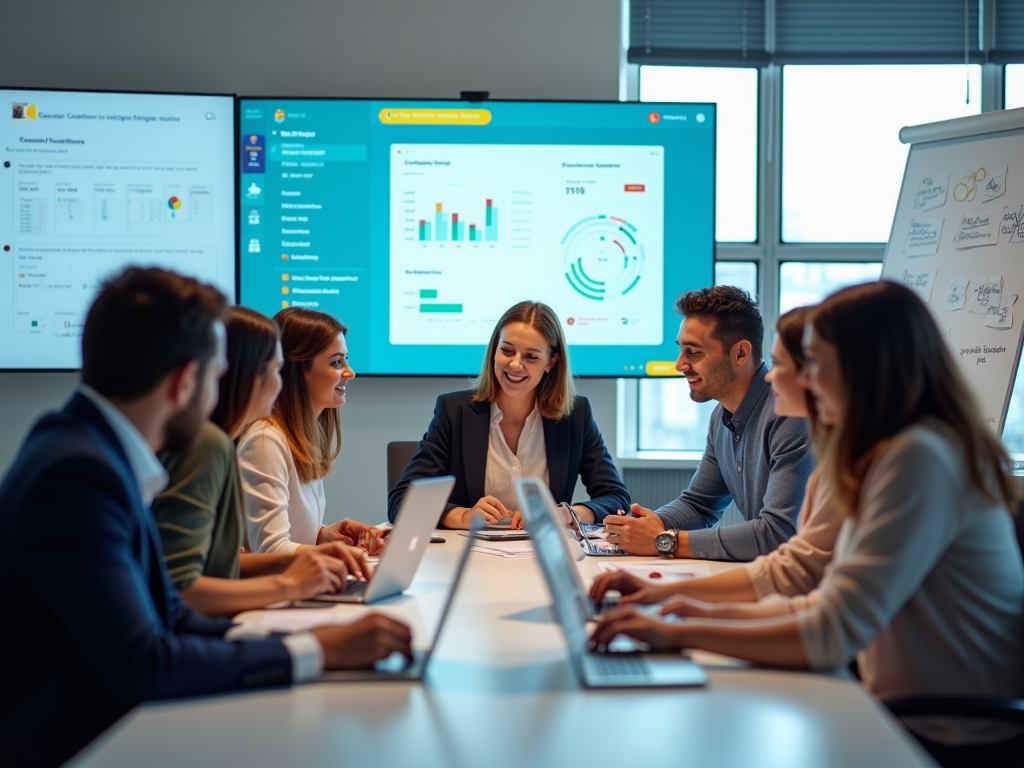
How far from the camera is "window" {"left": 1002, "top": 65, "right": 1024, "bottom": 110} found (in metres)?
4.83

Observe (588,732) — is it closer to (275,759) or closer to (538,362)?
(275,759)

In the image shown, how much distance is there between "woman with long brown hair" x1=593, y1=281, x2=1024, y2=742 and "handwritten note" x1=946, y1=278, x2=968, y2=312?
7.99 feet

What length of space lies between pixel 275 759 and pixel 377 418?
358 cm

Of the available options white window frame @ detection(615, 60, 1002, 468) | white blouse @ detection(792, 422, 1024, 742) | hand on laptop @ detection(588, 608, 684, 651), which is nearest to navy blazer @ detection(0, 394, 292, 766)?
hand on laptop @ detection(588, 608, 684, 651)

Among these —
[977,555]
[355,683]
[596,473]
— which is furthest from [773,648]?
[596,473]

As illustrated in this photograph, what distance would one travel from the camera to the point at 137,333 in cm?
133

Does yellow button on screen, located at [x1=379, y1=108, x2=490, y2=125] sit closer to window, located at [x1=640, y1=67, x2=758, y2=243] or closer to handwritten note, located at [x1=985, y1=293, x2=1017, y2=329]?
window, located at [x1=640, y1=67, x2=758, y2=243]

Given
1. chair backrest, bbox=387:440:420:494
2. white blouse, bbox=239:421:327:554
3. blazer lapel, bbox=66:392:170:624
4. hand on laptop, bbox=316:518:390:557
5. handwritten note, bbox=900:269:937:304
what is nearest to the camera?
blazer lapel, bbox=66:392:170:624

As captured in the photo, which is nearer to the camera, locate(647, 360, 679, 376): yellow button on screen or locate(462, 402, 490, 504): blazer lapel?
locate(462, 402, 490, 504): blazer lapel

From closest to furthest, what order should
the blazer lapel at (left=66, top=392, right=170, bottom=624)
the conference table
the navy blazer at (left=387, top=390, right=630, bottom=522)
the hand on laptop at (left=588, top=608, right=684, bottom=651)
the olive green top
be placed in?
1. the conference table
2. the blazer lapel at (left=66, top=392, right=170, bottom=624)
3. the hand on laptop at (left=588, top=608, right=684, bottom=651)
4. the olive green top
5. the navy blazer at (left=387, top=390, right=630, bottom=522)

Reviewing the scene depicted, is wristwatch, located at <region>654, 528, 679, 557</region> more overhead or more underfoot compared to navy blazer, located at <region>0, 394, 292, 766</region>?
more underfoot

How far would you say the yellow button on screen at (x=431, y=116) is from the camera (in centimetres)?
443

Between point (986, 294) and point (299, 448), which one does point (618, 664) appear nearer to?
point (299, 448)

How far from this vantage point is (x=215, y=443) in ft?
5.76
